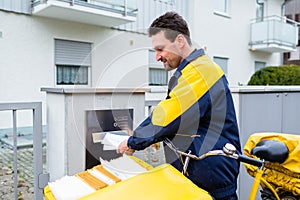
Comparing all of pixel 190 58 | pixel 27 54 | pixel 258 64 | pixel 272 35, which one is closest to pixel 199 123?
pixel 190 58

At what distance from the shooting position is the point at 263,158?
1620mm

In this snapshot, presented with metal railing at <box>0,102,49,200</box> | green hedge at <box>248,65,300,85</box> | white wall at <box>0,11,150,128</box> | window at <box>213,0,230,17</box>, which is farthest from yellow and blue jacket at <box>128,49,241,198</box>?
window at <box>213,0,230,17</box>

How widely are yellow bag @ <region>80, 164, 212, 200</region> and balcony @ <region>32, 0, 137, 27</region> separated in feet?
19.5

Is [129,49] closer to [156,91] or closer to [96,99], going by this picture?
[96,99]

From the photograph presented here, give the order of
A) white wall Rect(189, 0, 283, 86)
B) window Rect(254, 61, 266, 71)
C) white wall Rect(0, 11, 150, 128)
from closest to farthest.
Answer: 1. white wall Rect(0, 11, 150, 128)
2. white wall Rect(189, 0, 283, 86)
3. window Rect(254, 61, 266, 71)

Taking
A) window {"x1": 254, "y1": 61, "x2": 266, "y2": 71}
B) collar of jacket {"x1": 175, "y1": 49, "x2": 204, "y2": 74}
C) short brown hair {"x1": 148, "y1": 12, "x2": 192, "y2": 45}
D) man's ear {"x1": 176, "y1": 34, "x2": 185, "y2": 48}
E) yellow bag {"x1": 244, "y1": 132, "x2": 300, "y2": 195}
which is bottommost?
yellow bag {"x1": 244, "y1": 132, "x2": 300, "y2": 195}

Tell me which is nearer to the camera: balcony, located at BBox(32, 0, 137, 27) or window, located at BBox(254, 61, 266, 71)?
balcony, located at BBox(32, 0, 137, 27)

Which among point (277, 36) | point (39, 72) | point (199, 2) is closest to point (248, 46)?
point (277, 36)

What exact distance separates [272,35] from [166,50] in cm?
1198

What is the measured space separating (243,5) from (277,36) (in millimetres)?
1942

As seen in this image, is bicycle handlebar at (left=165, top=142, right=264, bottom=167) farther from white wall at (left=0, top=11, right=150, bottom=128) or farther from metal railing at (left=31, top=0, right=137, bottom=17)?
metal railing at (left=31, top=0, right=137, bottom=17)

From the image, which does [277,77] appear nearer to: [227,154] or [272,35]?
[272,35]

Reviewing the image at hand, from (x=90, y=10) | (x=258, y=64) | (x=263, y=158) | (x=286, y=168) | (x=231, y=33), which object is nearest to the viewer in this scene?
(x=263, y=158)

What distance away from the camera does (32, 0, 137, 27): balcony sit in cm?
652
